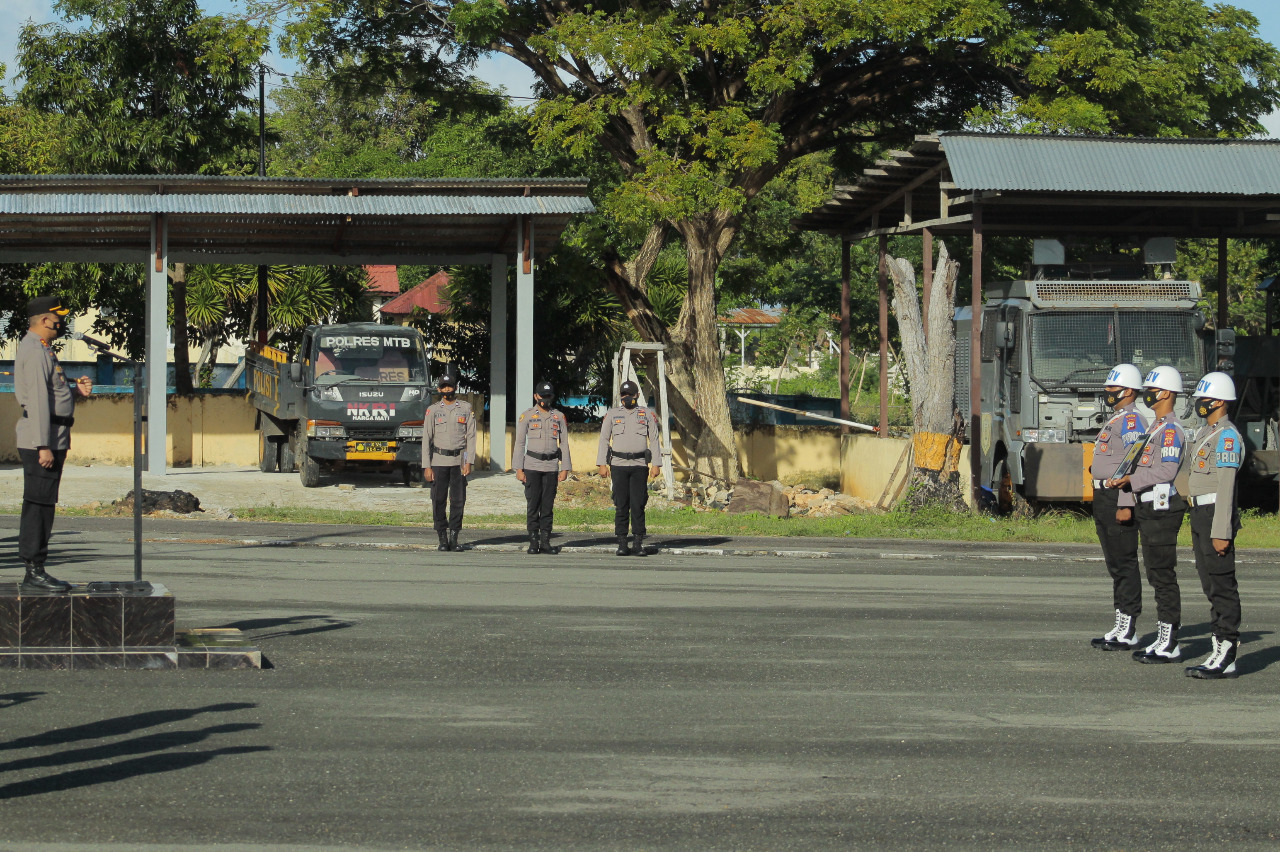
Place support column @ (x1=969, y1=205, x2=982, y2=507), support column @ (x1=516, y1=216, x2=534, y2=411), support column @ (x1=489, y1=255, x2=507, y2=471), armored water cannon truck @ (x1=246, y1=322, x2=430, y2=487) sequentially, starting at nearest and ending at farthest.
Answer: support column @ (x1=969, y1=205, x2=982, y2=507) → armored water cannon truck @ (x1=246, y1=322, x2=430, y2=487) → support column @ (x1=516, y1=216, x2=534, y2=411) → support column @ (x1=489, y1=255, x2=507, y2=471)


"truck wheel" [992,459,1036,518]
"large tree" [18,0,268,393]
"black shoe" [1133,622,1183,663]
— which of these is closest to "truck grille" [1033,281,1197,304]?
"truck wheel" [992,459,1036,518]

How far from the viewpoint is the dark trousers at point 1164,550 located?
9.58 metres

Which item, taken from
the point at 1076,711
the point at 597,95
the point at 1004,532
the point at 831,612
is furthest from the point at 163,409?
the point at 1076,711

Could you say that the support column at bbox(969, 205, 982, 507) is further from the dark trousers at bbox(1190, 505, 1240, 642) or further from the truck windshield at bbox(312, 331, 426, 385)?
the dark trousers at bbox(1190, 505, 1240, 642)

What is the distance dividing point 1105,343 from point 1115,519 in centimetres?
1003

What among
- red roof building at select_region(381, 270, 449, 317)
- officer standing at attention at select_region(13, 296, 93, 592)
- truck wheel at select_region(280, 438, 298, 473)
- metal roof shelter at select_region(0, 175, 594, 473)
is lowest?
truck wheel at select_region(280, 438, 298, 473)

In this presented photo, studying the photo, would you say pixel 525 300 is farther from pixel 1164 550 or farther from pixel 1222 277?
pixel 1164 550

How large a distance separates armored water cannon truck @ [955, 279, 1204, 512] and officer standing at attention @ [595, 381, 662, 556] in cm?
579

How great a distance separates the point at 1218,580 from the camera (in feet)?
30.3

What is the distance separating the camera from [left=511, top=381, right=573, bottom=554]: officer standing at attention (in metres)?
15.5

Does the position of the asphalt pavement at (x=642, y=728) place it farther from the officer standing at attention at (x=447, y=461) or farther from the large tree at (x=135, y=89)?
the large tree at (x=135, y=89)

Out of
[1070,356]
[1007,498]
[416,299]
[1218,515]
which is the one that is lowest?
A: [1007,498]

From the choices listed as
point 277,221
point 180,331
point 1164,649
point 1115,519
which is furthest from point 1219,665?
point 180,331

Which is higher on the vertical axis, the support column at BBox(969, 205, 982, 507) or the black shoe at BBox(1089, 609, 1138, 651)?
the support column at BBox(969, 205, 982, 507)
